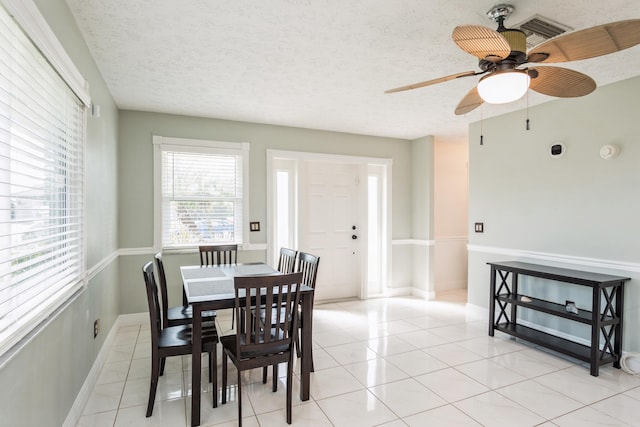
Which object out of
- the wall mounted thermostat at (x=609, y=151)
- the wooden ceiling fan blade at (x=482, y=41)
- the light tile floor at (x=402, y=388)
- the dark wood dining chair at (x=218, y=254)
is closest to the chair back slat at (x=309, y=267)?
the light tile floor at (x=402, y=388)

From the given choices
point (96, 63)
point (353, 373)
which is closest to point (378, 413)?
→ point (353, 373)

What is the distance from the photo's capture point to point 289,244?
16.3ft

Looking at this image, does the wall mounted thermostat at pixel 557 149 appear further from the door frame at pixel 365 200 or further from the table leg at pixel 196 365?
the table leg at pixel 196 365

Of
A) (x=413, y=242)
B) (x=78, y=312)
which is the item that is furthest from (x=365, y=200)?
(x=78, y=312)

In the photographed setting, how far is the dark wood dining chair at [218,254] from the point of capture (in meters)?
3.97

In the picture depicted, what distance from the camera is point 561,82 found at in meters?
2.14

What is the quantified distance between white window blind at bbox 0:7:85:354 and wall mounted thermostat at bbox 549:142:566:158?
14.0 ft

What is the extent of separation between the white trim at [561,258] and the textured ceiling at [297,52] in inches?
64.5

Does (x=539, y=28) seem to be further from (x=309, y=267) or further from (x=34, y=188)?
(x=34, y=188)

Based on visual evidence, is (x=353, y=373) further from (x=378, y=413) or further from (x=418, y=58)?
(x=418, y=58)

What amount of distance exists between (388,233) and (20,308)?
4658 millimetres

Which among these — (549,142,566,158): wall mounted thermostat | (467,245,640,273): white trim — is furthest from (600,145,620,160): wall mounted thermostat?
(467,245,640,273): white trim

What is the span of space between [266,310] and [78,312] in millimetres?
1266

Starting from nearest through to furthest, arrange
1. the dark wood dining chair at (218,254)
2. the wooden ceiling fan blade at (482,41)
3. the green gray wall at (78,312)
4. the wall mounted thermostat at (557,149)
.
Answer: the green gray wall at (78,312) → the wooden ceiling fan blade at (482,41) → the wall mounted thermostat at (557,149) → the dark wood dining chair at (218,254)
